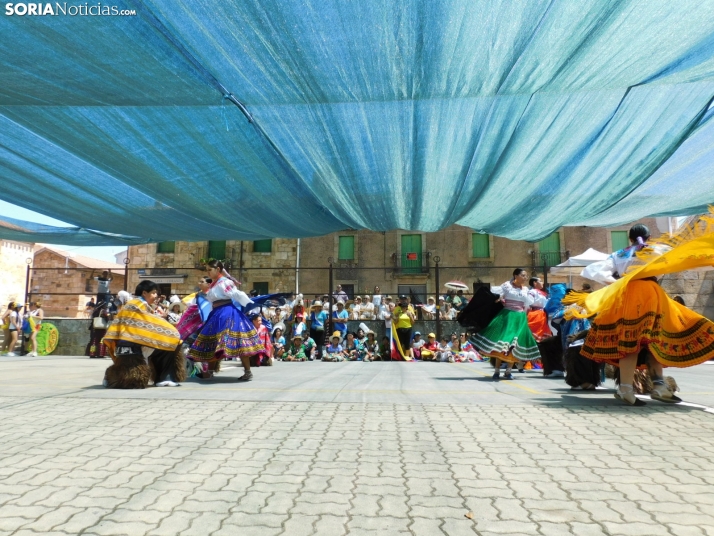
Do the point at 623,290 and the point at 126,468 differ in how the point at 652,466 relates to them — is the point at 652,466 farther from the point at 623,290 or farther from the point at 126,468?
the point at 126,468

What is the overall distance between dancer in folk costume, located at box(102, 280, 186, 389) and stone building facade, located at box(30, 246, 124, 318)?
11.3m

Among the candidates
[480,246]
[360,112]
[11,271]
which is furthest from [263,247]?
[360,112]

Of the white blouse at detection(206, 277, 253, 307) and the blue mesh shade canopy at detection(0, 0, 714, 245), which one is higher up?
the blue mesh shade canopy at detection(0, 0, 714, 245)

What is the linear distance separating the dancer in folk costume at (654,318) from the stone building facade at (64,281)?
15132 millimetres

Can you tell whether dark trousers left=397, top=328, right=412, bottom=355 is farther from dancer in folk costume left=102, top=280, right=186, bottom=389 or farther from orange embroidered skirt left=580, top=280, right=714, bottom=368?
orange embroidered skirt left=580, top=280, right=714, bottom=368

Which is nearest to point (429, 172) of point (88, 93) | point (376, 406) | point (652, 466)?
point (376, 406)

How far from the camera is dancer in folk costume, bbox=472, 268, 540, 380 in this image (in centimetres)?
754

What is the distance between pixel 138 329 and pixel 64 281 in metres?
27.7

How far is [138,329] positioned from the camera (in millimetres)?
6109

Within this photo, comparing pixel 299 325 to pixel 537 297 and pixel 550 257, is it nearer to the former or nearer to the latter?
pixel 537 297

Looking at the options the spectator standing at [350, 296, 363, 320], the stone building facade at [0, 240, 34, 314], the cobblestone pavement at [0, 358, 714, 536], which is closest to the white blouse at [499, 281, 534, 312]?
the cobblestone pavement at [0, 358, 714, 536]

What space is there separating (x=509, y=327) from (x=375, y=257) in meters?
22.4

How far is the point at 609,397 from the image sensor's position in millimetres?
5512

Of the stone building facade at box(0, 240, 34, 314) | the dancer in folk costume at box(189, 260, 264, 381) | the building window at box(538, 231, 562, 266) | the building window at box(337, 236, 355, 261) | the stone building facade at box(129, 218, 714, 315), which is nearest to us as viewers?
the dancer in folk costume at box(189, 260, 264, 381)
